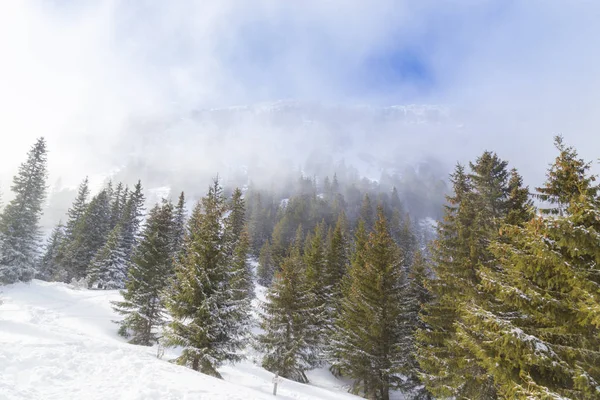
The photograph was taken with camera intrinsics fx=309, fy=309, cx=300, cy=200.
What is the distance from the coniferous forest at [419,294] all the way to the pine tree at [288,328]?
0.11m

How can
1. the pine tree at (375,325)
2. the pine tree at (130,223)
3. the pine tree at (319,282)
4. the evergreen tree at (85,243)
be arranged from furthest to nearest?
the pine tree at (130,223), the evergreen tree at (85,243), the pine tree at (319,282), the pine tree at (375,325)

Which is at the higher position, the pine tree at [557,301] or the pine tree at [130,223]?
the pine tree at [130,223]

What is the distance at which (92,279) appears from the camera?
40344 mm

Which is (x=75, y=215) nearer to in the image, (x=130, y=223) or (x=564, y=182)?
(x=130, y=223)

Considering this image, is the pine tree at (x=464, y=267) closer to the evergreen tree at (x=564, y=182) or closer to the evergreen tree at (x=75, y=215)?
the evergreen tree at (x=564, y=182)

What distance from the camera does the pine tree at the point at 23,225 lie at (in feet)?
102

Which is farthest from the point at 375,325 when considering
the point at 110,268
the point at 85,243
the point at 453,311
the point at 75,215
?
the point at 75,215

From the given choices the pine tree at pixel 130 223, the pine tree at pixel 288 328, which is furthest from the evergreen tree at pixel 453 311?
the pine tree at pixel 130 223

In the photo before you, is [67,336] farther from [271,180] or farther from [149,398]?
[271,180]

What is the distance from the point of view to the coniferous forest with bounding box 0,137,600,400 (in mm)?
7871

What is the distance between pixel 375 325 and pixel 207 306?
10.7 meters

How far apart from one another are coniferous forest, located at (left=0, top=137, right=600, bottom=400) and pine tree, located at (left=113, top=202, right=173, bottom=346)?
0.11m

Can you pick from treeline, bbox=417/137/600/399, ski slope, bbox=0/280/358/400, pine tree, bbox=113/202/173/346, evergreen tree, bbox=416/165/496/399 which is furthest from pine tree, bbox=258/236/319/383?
treeline, bbox=417/137/600/399

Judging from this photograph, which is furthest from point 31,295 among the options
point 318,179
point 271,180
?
point 318,179
